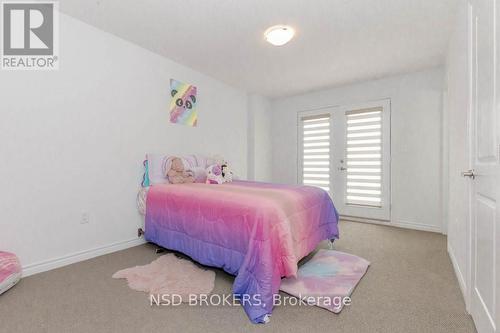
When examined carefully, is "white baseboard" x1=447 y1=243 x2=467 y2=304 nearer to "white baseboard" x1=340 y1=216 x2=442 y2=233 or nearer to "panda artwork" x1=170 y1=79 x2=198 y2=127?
"white baseboard" x1=340 y1=216 x2=442 y2=233

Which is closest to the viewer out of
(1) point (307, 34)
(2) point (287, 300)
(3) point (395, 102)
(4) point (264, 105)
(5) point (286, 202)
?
(2) point (287, 300)

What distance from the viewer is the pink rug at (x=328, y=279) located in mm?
1697

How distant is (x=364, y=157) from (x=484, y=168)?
9.30ft

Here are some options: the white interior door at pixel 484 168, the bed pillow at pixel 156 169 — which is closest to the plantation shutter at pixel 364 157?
the white interior door at pixel 484 168

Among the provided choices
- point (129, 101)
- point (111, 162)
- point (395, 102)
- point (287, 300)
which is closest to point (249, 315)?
point (287, 300)

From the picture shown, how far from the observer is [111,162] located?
264 centimetres

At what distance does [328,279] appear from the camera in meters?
1.98

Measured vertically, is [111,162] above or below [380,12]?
below

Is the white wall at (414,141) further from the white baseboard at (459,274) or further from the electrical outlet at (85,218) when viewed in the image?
the electrical outlet at (85,218)

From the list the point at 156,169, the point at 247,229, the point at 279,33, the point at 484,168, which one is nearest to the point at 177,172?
the point at 156,169

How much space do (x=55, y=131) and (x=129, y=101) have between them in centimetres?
84

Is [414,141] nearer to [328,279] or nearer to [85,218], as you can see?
[328,279]

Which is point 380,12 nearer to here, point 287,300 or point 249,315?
point 287,300

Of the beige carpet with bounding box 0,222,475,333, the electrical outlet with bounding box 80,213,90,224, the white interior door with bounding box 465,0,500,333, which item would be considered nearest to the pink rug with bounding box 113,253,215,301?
the beige carpet with bounding box 0,222,475,333
